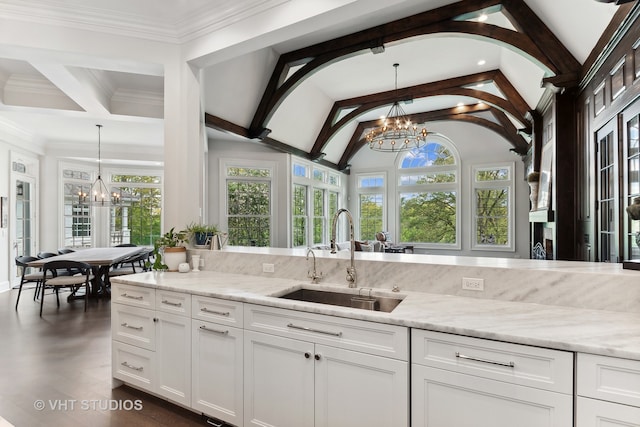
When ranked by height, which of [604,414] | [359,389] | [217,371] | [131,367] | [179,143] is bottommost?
[131,367]

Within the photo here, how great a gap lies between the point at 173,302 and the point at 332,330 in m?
1.22

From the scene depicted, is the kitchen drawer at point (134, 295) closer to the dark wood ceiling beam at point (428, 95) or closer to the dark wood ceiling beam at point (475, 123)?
the dark wood ceiling beam at point (428, 95)

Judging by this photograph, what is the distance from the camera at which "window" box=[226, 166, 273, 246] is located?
6535mm

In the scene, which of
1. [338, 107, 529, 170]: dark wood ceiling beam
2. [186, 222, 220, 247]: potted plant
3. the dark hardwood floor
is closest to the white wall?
[338, 107, 529, 170]: dark wood ceiling beam

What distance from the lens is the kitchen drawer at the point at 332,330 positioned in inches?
63.7

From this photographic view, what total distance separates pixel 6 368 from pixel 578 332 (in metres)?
4.26

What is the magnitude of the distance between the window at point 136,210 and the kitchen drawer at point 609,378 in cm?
883

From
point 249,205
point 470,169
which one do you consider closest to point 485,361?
point 249,205

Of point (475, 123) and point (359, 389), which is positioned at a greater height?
point (475, 123)

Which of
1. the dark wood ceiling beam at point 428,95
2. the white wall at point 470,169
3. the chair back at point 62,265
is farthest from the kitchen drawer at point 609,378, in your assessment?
the white wall at point 470,169

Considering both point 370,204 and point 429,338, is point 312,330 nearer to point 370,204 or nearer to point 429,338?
point 429,338

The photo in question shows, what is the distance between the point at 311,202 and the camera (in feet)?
26.5

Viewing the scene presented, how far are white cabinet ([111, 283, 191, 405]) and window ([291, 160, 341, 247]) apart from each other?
459cm

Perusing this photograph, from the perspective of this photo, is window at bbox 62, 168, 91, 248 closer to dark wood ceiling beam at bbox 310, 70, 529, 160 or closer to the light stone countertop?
dark wood ceiling beam at bbox 310, 70, 529, 160
